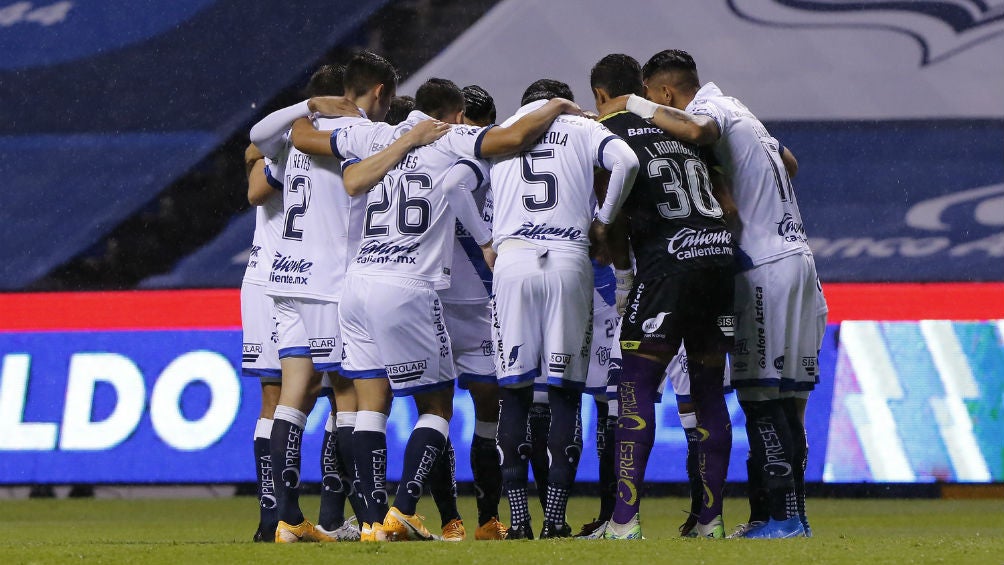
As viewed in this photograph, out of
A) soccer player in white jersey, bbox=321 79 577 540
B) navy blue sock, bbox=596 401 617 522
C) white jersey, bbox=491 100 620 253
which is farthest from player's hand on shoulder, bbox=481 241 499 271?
navy blue sock, bbox=596 401 617 522

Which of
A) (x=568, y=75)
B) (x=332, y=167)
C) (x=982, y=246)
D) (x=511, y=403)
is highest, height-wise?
(x=568, y=75)

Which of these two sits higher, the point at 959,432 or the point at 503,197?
the point at 503,197

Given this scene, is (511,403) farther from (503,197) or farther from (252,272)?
(252,272)

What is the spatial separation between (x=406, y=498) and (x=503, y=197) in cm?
128

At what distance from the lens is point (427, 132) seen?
5.39m

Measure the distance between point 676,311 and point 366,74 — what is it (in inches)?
71.5

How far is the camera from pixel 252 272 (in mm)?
6109

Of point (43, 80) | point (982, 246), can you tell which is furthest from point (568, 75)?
point (43, 80)

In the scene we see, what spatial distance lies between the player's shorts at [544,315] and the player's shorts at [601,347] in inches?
31.0

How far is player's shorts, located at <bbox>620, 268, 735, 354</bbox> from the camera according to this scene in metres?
4.87

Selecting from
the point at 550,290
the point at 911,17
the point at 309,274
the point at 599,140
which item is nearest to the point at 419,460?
the point at 550,290

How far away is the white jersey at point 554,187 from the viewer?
509 centimetres

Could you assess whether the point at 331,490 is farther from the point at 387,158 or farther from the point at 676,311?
the point at 676,311

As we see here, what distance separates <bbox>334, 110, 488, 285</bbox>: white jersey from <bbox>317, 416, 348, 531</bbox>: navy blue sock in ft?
3.20
